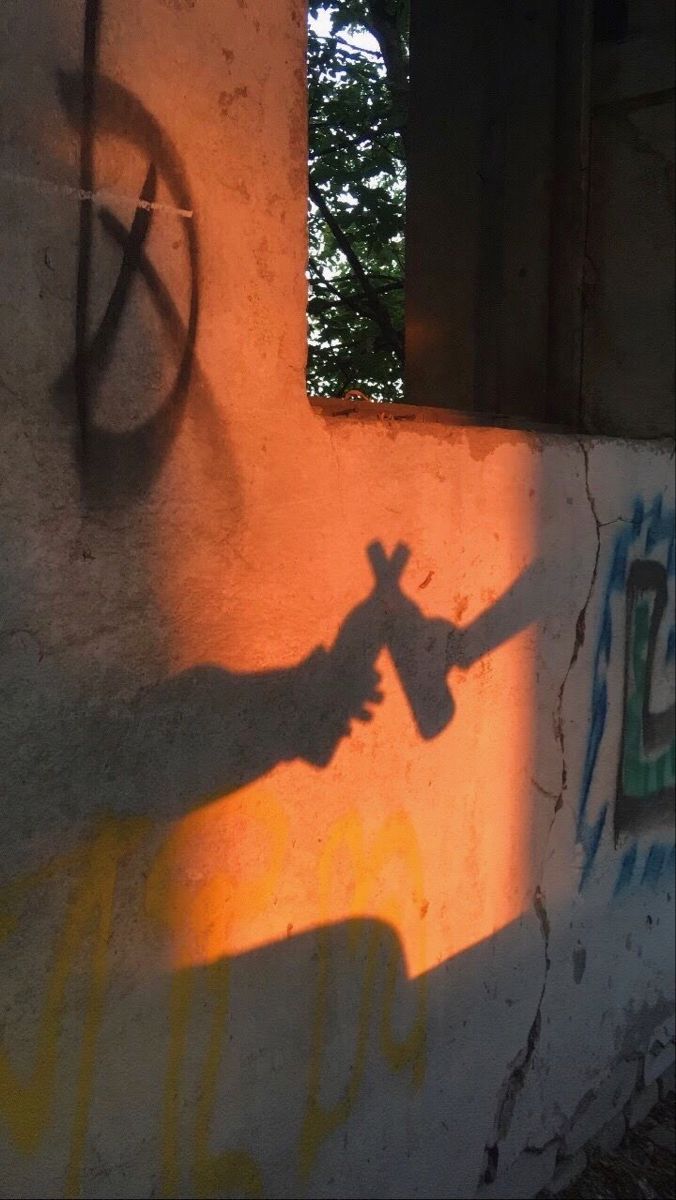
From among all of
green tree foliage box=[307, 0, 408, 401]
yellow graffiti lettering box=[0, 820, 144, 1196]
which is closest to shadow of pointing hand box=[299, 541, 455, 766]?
yellow graffiti lettering box=[0, 820, 144, 1196]

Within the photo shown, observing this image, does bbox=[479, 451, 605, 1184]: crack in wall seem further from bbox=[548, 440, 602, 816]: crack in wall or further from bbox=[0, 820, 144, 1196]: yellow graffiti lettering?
bbox=[0, 820, 144, 1196]: yellow graffiti lettering

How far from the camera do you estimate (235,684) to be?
4.86ft

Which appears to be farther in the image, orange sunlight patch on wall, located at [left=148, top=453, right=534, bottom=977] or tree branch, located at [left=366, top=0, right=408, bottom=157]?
tree branch, located at [left=366, top=0, right=408, bottom=157]

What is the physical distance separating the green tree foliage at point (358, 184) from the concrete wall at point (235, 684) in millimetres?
2255

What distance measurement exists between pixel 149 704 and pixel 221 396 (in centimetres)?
44

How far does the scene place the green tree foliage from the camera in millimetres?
3926

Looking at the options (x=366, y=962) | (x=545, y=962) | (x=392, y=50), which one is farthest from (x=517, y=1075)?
(x=392, y=50)

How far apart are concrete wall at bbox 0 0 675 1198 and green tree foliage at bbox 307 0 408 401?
226cm

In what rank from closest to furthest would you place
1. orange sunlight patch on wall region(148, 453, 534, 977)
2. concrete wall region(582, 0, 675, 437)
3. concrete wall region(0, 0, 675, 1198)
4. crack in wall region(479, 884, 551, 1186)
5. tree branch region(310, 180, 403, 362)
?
1. concrete wall region(0, 0, 675, 1198)
2. orange sunlight patch on wall region(148, 453, 534, 977)
3. crack in wall region(479, 884, 551, 1186)
4. concrete wall region(582, 0, 675, 437)
5. tree branch region(310, 180, 403, 362)

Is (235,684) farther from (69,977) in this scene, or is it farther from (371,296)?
(371,296)

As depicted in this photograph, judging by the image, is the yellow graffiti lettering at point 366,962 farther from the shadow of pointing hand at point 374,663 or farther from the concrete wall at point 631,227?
the concrete wall at point 631,227

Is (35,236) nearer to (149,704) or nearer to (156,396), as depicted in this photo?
(156,396)

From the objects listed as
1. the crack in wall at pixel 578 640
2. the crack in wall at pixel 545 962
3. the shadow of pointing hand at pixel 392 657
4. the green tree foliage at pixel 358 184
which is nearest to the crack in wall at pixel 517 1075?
the crack in wall at pixel 545 962

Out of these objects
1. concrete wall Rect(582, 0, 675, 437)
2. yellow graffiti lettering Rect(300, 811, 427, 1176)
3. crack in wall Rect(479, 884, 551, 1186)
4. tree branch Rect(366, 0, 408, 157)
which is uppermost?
tree branch Rect(366, 0, 408, 157)
